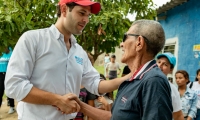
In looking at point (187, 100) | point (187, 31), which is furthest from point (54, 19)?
point (187, 31)

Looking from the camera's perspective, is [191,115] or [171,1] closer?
[191,115]

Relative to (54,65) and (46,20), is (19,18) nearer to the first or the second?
(46,20)

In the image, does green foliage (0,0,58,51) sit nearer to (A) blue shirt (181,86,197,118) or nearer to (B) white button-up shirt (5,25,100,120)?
(B) white button-up shirt (5,25,100,120)

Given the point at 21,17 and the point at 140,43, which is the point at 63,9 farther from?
the point at 21,17

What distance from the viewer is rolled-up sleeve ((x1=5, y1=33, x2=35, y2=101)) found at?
1543 millimetres

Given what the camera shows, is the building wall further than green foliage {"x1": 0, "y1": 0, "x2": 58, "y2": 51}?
Yes

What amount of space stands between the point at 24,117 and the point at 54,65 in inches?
18.4

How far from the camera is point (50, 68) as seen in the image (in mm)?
1680

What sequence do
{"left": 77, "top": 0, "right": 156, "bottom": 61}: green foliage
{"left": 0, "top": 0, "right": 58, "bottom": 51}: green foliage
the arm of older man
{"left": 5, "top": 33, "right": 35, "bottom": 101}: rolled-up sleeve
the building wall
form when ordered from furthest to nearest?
the building wall, {"left": 77, "top": 0, "right": 156, "bottom": 61}: green foliage, {"left": 0, "top": 0, "right": 58, "bottom": 51}: green foliage, the arm of older man, {"left": 5, "top": 33, "right": 35, "bottom": 101}: rolled-up sleeve

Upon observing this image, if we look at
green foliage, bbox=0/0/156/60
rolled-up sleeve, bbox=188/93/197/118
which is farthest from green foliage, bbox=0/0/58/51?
rolled-up sleeve, bbox=188/93/197/118

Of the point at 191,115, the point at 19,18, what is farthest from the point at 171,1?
the point at 19,18

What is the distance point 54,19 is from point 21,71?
2226 mm

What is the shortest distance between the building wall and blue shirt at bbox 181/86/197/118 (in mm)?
1950

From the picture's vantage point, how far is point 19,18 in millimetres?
3059
